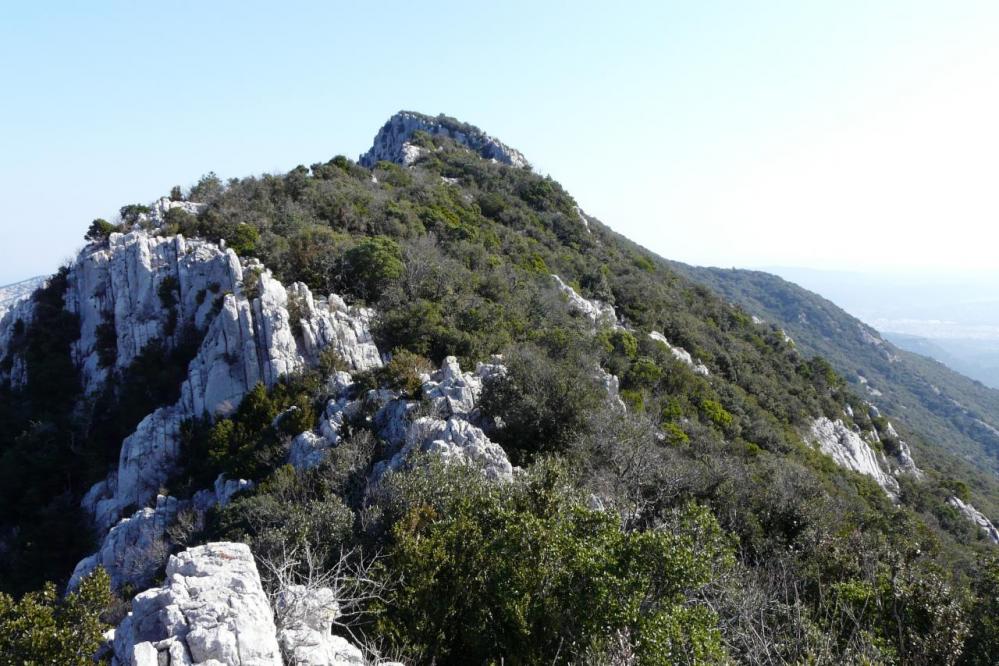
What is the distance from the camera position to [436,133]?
71.7 m

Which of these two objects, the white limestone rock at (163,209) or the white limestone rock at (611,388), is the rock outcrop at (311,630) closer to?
the white limestone rock at (611,388)

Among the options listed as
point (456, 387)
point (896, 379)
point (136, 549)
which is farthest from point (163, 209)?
point (896, 379)

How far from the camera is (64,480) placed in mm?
22688

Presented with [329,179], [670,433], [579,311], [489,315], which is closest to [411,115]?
[329,179]

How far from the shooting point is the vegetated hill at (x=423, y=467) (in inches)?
371

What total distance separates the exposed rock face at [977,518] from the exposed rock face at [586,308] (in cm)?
2174

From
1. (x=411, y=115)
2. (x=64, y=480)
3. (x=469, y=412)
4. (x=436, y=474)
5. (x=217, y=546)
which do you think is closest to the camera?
(x=217, y=546)

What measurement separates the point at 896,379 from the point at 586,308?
245ft

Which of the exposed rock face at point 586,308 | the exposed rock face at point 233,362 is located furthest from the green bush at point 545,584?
the exposed rock face at point 586,308

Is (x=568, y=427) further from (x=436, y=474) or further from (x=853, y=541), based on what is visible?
(x=853, y=541)

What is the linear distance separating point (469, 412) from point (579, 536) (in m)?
8.27

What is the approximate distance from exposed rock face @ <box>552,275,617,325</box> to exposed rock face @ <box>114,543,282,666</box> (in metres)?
25.2

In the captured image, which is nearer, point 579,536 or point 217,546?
point 217,546

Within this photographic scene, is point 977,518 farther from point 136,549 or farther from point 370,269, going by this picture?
point 136,549
